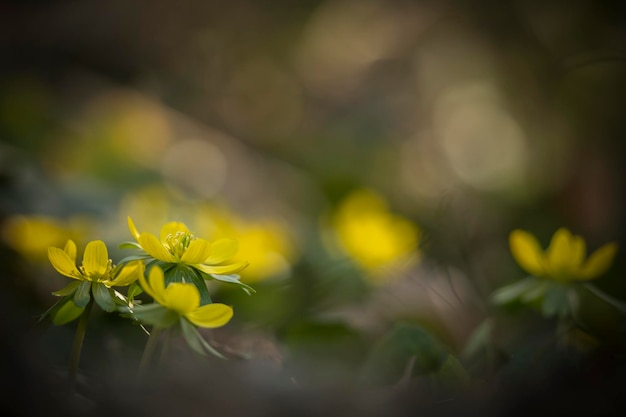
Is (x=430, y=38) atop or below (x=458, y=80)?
atop

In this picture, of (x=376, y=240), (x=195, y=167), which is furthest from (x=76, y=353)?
(x=195, y=167)

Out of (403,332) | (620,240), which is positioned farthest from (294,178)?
(403,332)

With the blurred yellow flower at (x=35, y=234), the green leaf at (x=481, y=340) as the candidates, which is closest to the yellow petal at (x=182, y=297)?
the green leaf at (x=481, y=340)

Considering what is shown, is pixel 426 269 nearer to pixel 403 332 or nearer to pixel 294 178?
pixel 403 332

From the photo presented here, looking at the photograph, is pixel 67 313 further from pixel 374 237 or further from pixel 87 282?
pixel 374 237

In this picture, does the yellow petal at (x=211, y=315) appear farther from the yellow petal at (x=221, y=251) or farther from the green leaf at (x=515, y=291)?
the green leaf at (x=515, y=291)

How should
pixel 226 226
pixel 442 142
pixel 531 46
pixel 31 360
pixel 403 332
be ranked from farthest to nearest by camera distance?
1. pixel 442 142
2. pixel 531 46
3. pixel 226 226
4. pixel 403 332
5. pixel 31 360

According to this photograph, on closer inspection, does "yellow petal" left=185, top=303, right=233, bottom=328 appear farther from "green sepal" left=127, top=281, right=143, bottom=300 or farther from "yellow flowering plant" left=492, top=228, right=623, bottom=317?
"yellow flowering plant" left=492, top=228, right=623, bottom=317
